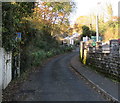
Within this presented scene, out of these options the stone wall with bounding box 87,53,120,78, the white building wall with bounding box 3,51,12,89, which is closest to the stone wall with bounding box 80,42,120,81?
the stone wall with bounding box 87,53,120,78

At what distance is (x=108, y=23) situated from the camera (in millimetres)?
36875

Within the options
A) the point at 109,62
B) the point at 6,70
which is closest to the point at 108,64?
the point at 109,62

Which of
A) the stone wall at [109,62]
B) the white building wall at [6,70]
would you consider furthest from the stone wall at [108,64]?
the white building wall at [6,70]

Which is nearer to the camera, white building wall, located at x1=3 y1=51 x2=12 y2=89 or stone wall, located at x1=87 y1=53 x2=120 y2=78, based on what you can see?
white building wall, located at x1=3 y1=51 x2=12 y2=89

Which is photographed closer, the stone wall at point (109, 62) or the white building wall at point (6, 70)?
the white building wall at point (6, 70)

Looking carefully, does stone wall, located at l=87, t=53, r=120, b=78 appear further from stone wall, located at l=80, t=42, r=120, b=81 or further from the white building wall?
the white building wall

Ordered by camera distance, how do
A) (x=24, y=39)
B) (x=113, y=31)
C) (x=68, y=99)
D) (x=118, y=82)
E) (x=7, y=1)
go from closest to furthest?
(x=68, y=99)
(x=7, y=1)
(x=118, y=82)
(x=24, y=39)
(x=113, y=31)

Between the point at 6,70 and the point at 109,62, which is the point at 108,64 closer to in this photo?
the point at 109,62

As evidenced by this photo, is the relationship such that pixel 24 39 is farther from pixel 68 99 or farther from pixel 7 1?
pixel 68 99

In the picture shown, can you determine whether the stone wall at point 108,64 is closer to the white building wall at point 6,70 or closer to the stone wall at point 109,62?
the stone wall at point 109,62

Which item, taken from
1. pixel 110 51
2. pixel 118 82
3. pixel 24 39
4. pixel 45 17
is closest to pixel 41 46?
pixel 45 17

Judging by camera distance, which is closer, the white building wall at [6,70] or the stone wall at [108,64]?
the white building wall at [6,70]

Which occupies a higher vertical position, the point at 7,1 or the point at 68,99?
the point at 7,1

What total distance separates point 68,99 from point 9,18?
14.0 ft
